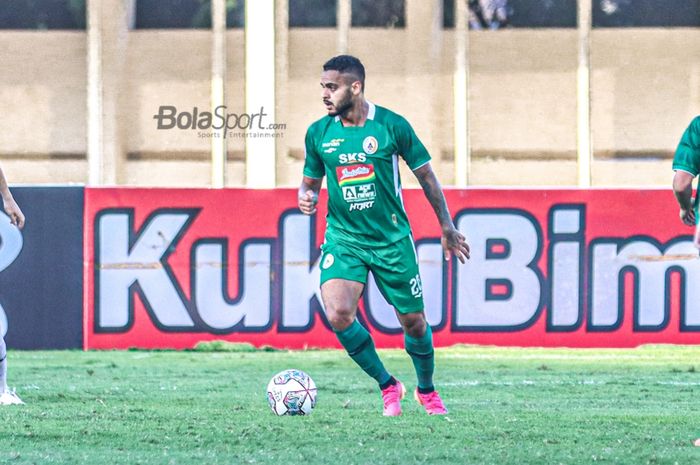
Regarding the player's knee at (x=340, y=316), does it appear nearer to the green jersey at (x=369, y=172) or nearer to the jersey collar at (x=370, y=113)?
the green jersey at (x=369, y=172)

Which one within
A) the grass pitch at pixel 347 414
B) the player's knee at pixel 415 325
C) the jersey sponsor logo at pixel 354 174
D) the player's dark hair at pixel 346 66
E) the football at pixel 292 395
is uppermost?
the player's dark hair at pixel 346 66

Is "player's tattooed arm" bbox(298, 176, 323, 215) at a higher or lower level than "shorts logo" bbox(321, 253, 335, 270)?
higher

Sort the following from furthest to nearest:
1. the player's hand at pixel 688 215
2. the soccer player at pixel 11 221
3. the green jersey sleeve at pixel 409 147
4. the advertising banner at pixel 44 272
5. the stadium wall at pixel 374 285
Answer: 1. the stadium wall at pixel 374 285
2. the advertising banner at pixel 44 272
3. the soccer player at pixel 11 221
4. the green jersey sleeve at pixel 409 147
5. the player's hand at pixel 688 215

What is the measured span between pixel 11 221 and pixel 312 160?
2.10 metres

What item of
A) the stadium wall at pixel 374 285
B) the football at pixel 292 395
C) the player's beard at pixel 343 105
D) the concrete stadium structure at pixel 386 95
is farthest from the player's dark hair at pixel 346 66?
the concrete stadium structure at pixel 386 95

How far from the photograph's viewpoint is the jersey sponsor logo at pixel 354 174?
29.2 ft

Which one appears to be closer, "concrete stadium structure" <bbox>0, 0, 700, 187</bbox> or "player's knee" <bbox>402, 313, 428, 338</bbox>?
"player's knee" <bbox>402, 313, 428, 338</bbox>

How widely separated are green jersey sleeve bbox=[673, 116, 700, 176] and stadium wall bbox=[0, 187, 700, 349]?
790 cm

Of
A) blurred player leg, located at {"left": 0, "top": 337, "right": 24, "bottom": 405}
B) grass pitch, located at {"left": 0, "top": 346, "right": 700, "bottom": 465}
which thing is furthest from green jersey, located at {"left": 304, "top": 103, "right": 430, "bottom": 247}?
blurred player leg, located at {"left": 0, "top": 337, "right": 24, "bottom": 405}

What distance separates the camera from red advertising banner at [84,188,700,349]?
15.9 meters

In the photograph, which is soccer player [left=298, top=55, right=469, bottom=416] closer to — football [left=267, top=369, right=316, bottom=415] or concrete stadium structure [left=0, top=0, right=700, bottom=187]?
football [left=267, top=369, right=316, bottom=415]

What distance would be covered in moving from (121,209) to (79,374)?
3206 millimetres

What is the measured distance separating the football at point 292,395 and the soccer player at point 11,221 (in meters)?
1.79

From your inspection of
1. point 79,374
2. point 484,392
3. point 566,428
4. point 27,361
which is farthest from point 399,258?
point 27,361
